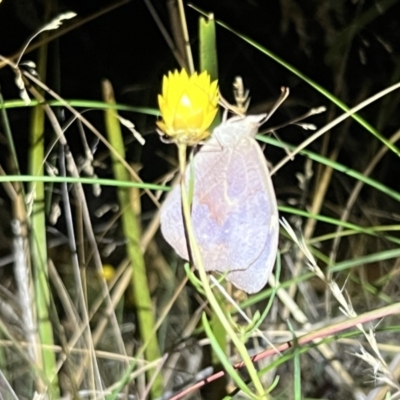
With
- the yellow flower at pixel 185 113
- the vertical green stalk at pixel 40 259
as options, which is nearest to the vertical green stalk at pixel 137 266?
the vertical green stalk at pixel 40 259

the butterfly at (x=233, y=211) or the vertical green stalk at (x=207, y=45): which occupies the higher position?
the vertical green stalk at (x=207, y=45)

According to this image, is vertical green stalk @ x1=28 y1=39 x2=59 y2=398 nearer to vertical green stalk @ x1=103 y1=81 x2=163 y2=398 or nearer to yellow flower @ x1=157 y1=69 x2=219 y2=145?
vertical green stalk @ x1=103 y1=81 x2=163 y2=398

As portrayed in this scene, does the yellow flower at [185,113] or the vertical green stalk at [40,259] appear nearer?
the yellow flower at [185,113]

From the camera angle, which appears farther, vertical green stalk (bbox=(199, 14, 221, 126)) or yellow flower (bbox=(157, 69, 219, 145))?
vertical green stalk (bbox=(199, 14, 221, 126))

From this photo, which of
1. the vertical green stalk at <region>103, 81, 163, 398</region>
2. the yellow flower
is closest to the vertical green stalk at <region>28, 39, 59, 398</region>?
the vertical green stalk at <region>103, 81, 163, 398</region>

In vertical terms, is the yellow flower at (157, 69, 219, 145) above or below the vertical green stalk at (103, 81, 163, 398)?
above

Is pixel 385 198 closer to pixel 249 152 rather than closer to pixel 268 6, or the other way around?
pixel 268 6

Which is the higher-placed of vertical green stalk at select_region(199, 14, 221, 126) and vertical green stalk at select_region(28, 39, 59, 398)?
vertical green stalk at select_region(199, 14, 221, 126)

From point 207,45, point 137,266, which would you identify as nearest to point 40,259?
point 137,266

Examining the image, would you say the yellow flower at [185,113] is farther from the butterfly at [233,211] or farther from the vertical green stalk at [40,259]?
the vertical green stalk at [40,259]
